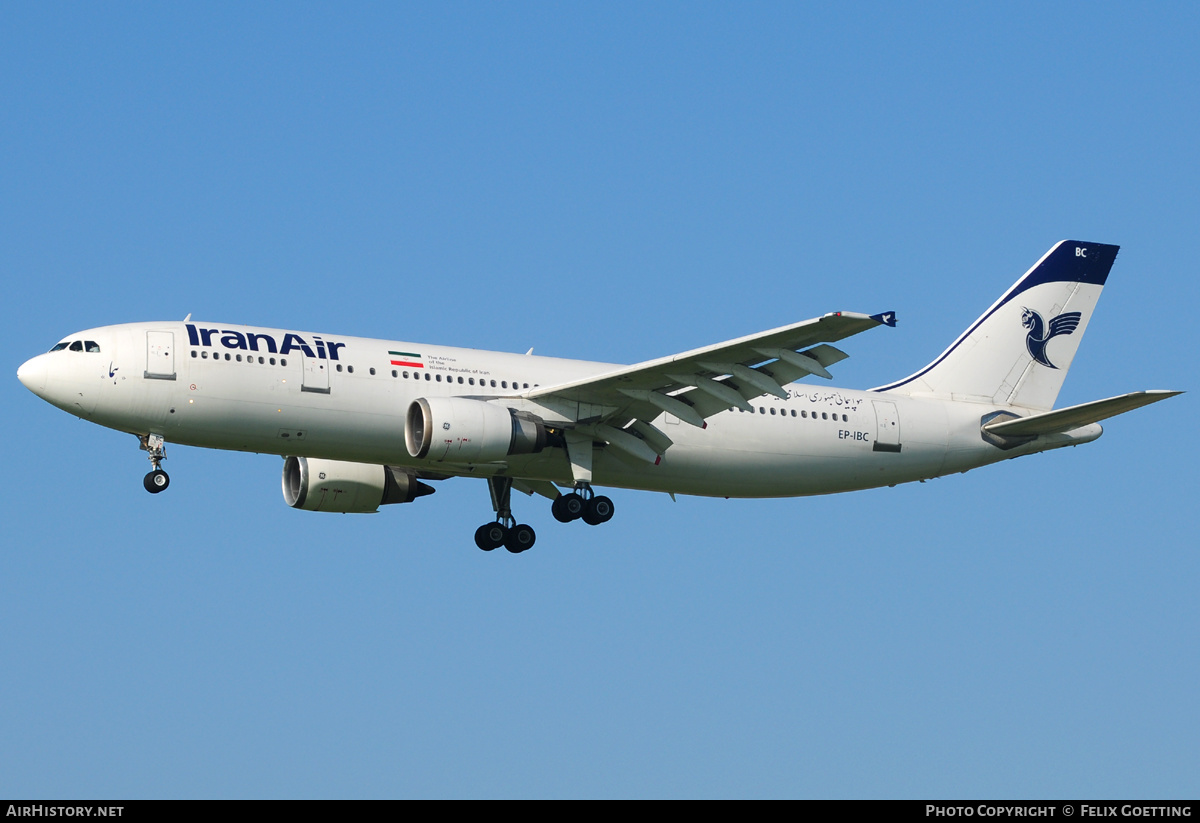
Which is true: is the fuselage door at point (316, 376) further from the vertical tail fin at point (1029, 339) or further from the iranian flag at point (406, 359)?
the vertical tail fin at point (1029, 339)

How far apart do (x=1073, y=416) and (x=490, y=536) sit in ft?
50.3

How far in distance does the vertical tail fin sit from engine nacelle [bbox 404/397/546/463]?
481 inches

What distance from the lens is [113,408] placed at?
1318 inches

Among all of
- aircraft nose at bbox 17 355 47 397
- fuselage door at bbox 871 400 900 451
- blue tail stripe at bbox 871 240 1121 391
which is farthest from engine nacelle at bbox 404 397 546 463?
blue tail stripe at bbox 871 240 1121 391

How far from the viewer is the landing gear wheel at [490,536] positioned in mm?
39562

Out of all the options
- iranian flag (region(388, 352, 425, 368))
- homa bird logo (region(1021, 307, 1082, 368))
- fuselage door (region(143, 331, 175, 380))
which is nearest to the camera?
fuselage door (region(143, 331, 175, 380))

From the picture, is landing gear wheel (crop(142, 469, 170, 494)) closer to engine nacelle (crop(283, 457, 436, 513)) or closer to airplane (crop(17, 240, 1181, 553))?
airplane (crop(17, 240, 1181, 553))

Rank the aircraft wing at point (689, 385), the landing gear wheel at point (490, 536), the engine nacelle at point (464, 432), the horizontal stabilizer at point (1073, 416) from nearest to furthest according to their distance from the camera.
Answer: the aircraft wing at point (689, 385) < the engine nacelle at point (464, 432) < the horizontal stabilizer at point (1073, 416) < the landing gear wheel at point (490, 536)

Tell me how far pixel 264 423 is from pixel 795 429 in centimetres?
1364

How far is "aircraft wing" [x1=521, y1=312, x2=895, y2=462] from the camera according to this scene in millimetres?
32594

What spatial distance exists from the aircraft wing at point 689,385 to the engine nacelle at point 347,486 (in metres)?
5.88

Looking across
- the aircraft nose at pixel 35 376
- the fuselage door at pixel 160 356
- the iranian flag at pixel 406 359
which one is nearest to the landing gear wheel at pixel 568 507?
the iranian flag at pixel 406 359

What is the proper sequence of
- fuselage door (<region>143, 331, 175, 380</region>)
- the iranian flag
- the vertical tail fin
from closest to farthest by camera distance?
1. fuselage door (<region>143, 331, 175, 380</region>)
2. the iranian flag
3. the vertical tail fin
